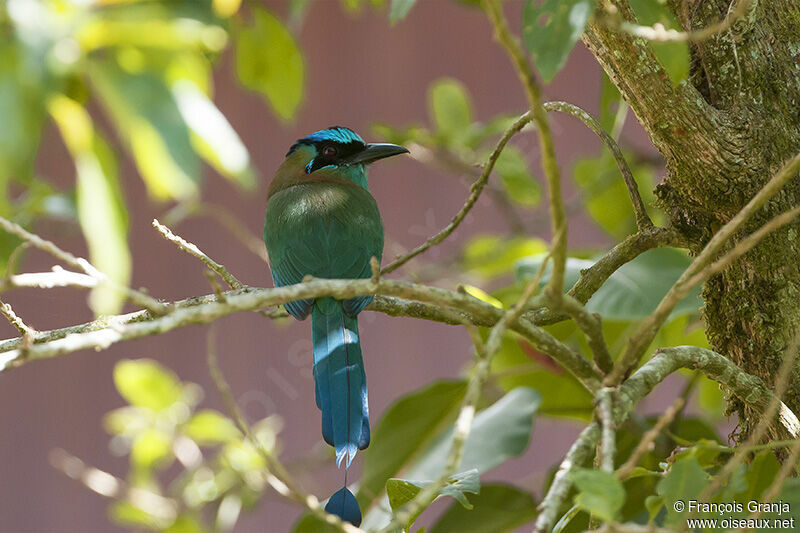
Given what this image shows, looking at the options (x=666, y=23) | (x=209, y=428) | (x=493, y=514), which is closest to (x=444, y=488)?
(x=666, y=23)

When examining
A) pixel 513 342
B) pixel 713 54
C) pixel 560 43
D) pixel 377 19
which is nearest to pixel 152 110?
pixel 560 43

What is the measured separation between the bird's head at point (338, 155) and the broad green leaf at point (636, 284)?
0.84 metres

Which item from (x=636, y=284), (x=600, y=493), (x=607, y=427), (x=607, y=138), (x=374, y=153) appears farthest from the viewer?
(x=374, y=153)

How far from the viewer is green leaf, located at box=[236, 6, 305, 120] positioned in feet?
5.04

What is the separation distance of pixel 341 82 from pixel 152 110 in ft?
11.0

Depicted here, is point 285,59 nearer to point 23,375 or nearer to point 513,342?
point 513,342

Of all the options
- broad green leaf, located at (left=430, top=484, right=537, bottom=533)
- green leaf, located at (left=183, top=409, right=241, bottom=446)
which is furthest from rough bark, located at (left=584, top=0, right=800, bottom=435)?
green leaf, located at (left=183, top=409, right=241, bottom=446)

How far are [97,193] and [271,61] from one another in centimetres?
93

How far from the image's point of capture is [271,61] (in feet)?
5.18

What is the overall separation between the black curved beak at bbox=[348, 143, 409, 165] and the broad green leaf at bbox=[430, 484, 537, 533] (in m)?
1.00

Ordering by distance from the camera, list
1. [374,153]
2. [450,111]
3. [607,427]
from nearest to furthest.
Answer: [607,427] → [374,153] → [450,111]

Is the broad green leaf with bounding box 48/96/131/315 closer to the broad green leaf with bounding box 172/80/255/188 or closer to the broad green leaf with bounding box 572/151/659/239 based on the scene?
the broad green leaf with bounding box 172/80/255/188

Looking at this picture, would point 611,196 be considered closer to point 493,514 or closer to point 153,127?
point 493,514

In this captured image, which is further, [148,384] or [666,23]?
[148,384]
